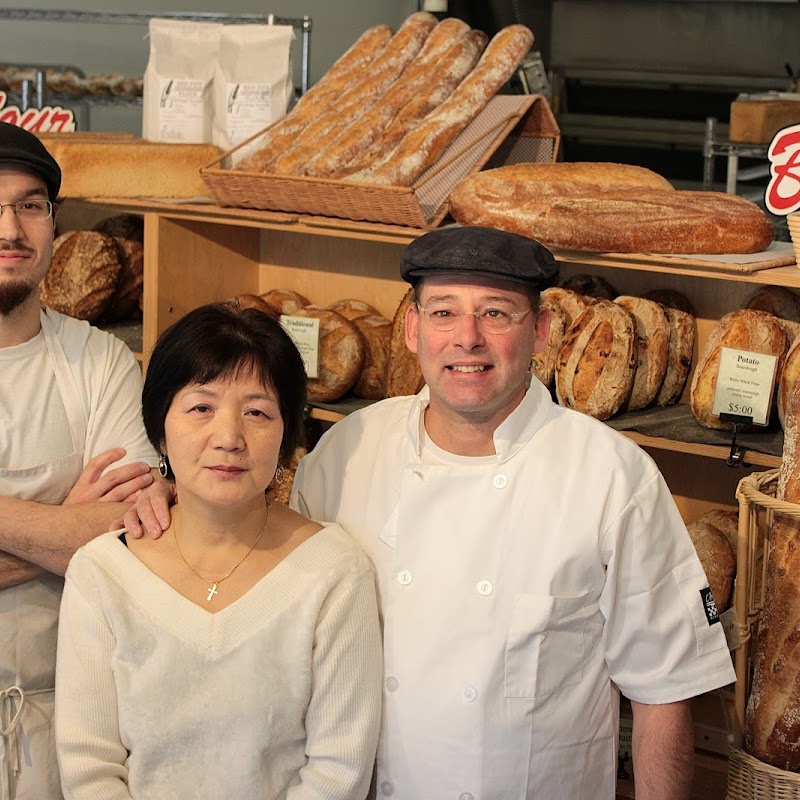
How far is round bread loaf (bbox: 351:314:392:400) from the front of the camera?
9.48ft

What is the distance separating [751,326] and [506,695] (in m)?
1.08

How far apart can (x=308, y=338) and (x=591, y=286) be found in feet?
2.24

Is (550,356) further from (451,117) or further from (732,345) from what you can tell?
(451,117)

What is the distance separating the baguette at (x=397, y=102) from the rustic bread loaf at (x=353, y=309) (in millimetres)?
400

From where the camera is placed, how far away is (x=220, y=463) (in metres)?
1.67

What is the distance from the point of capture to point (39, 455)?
1987 millimetres

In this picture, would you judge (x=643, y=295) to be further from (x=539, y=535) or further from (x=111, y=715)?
(x=111, y=715)

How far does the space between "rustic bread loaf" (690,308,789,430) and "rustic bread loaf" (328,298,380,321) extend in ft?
3.03

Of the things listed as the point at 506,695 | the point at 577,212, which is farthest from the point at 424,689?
the point at 577,212

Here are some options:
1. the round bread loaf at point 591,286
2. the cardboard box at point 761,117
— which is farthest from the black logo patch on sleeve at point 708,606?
the cardboard box at point 761,117

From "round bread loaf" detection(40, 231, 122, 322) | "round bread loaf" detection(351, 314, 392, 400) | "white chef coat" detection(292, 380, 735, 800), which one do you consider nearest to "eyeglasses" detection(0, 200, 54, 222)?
"white chef coat" detection(292, 380, 735, 800)

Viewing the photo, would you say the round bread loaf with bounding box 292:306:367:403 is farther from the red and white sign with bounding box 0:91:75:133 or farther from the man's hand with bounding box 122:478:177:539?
the red and white sign with bounding box 0:91:75:133

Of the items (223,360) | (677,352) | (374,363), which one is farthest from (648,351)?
(223,360)

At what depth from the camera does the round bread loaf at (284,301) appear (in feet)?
10.1
